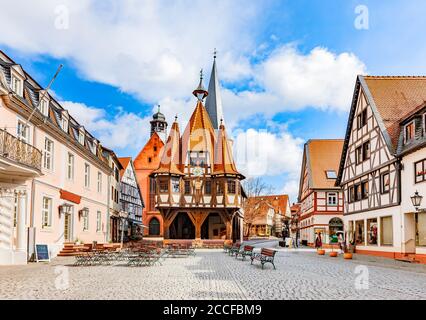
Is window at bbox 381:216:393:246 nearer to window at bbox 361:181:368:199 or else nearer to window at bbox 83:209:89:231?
window at bbox 361:181:368:199

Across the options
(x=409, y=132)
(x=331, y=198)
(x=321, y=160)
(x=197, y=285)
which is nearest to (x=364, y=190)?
(x=409, y=132)

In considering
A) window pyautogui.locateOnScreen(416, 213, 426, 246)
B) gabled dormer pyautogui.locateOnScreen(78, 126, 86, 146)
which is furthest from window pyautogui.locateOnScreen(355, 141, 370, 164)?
gabled dormer pyautogui.locateOnScreen(78, 126, 86, 146)

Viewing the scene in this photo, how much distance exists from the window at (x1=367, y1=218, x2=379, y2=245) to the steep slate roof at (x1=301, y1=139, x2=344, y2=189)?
55.2ft

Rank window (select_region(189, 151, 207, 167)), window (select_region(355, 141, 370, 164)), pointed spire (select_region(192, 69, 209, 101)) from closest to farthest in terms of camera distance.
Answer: window (select_region(355, 141, 370, 164)) < window (select_region(189, 151, 207, 167)) < pointed spire (select_region(192, 69, 209, 101))

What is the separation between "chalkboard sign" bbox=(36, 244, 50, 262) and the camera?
1983 centimetres

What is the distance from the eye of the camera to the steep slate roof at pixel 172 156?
1649 inches

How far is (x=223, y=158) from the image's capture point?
42500 millimetres

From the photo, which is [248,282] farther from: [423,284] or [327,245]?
[327,245]

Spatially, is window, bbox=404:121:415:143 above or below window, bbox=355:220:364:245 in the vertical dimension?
above

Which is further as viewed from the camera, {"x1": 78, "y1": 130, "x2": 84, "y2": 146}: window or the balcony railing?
{"x1": 78, "y1": 130, "x2": 84, "y2": 146}: window

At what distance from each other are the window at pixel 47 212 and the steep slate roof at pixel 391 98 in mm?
17273

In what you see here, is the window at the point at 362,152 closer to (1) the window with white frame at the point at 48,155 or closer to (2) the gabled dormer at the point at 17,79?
(1) the window with white frame at the point at 48,155

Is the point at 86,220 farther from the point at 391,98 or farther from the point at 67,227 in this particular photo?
the point at 391,98

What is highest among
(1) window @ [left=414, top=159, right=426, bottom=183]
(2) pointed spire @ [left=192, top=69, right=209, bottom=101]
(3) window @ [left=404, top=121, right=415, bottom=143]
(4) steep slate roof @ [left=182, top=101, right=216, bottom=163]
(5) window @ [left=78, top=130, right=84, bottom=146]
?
(2) pointed spire @ [left=192, top=69, right=209, bottom=101]
